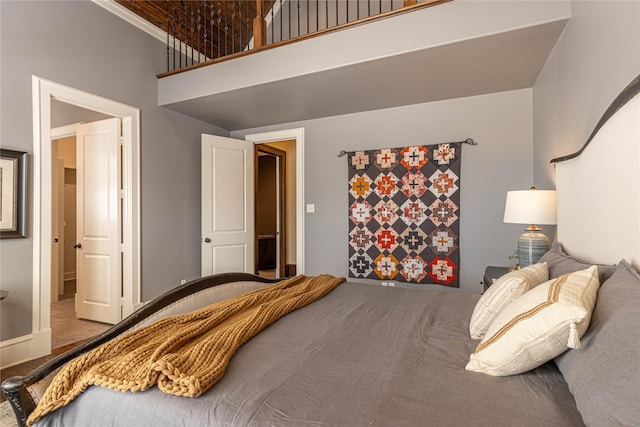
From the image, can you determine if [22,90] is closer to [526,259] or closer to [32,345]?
[32,345]

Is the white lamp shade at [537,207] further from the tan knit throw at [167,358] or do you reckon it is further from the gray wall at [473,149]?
the tan knit throw at [167,358]

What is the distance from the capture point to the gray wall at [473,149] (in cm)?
319

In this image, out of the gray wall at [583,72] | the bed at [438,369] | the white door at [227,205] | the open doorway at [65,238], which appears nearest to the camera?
the bed at [438,369]

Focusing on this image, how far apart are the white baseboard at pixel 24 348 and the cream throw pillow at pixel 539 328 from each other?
309cm

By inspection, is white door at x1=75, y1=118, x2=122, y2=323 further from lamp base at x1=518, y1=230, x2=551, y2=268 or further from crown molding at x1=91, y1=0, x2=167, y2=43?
lamp base at x1=518, y1=230, x2=551, y2=268

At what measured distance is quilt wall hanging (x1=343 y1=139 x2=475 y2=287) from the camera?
133 inches

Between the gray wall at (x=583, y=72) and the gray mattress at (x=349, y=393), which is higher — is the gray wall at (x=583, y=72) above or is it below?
above

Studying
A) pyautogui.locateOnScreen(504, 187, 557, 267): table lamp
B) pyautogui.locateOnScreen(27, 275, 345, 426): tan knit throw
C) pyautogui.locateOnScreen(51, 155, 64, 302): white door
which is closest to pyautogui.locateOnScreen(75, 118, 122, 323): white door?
pyautogui.locateOnScreen(51, 155, 64, 302): white door

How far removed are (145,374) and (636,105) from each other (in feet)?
5.95

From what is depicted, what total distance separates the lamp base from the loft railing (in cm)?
255

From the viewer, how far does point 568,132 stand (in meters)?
2.12

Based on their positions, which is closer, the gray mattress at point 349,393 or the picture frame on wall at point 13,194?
the gray mattress at point 349,393

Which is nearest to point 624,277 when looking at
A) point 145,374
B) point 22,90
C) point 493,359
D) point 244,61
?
point 493,359

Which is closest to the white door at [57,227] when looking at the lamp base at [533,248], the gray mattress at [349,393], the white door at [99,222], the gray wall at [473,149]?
the white door at [99,222]
